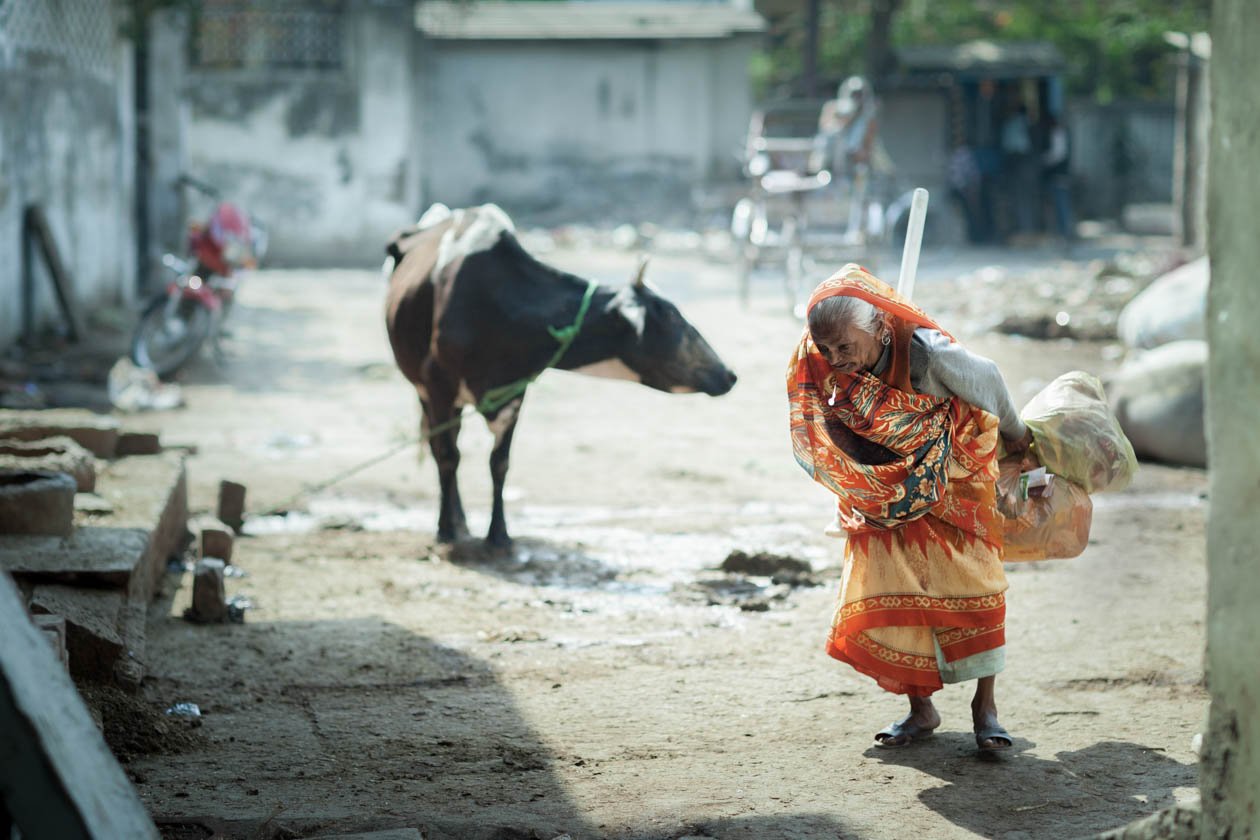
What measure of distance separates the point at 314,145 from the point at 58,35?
732 cm

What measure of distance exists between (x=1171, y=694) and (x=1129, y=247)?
1791 centimetres

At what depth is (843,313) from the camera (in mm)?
3600

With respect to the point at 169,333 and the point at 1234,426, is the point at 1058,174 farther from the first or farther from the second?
the point at 1234,426

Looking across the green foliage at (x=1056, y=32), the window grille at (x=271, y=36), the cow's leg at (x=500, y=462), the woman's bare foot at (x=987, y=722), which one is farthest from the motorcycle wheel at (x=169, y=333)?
the green foliage at (x=1056, y=32)

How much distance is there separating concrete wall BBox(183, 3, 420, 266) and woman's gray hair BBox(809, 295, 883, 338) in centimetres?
1688

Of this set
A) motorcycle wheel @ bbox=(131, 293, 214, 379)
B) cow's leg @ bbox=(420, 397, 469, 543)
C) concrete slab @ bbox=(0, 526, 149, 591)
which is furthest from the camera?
motorcycle wheel @ bbox=(131, 293, 214, 379)

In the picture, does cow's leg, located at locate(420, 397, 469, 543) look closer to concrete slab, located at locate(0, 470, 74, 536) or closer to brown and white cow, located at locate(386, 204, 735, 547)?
brown and white cow, located at locate(386, 204, 735, 547)

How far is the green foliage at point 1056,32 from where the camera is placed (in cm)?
2623

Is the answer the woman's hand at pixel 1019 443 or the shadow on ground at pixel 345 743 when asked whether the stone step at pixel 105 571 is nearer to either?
the shadow on ground at pixel 345 743

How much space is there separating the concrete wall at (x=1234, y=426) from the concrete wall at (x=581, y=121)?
23288mm

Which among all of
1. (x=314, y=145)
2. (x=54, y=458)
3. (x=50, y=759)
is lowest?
(x=54, y=458)

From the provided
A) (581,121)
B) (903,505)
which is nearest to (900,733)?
(903,505)

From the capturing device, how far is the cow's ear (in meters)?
6.04

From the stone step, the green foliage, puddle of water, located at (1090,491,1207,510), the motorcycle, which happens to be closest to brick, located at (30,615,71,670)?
the stone step
